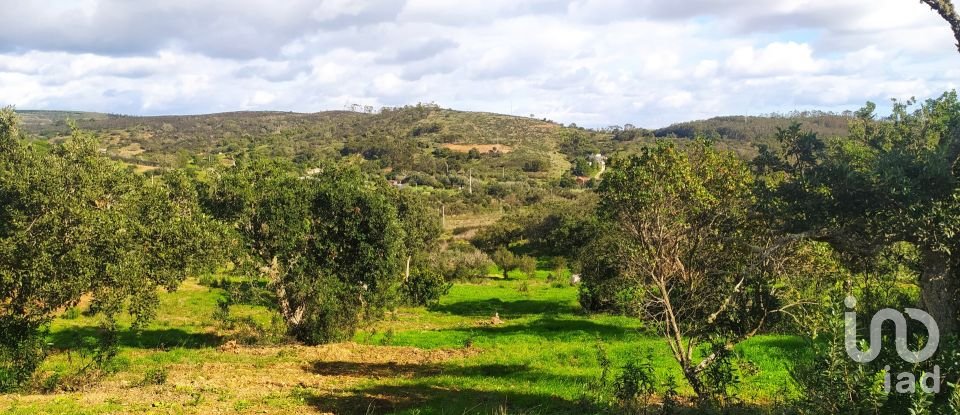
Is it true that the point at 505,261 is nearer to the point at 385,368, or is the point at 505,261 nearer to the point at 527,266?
the point at 527,266

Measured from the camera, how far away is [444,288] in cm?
5075

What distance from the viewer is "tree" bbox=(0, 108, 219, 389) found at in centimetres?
1767

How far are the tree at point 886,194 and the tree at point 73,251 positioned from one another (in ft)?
65.3

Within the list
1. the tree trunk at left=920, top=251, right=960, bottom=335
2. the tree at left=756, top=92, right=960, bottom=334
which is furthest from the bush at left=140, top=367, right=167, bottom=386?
the tree trunk at left=920, top=251, right=960, bottom=335

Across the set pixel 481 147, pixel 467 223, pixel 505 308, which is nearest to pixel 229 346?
pixel 505 308

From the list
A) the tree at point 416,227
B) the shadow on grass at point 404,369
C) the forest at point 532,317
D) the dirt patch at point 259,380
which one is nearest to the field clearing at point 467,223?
the tree at point 416,227

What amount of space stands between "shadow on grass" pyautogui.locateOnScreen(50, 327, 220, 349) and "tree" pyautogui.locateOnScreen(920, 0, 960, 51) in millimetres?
31806

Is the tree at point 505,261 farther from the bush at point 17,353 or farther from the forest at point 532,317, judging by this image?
the bush at point 17,353

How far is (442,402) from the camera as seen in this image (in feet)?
60.1

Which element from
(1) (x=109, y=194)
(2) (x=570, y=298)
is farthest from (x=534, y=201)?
(1) (x=109, y=194)

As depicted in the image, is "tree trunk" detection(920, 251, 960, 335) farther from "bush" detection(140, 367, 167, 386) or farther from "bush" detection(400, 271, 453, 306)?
"bush" detection(400, 271, 453, 306)

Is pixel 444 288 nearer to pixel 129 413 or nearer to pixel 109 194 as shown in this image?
pixel 109 194

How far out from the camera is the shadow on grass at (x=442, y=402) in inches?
661

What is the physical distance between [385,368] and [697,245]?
15678 millimetres
